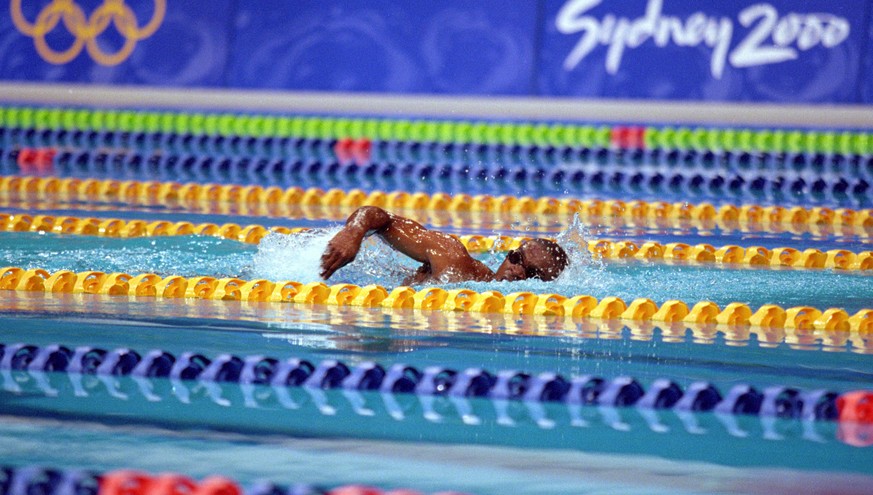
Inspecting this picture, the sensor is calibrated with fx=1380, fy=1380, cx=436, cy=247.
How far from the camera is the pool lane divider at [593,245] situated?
6.72 metres

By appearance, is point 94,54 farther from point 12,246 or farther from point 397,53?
point 12,246

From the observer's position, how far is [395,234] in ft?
18.8

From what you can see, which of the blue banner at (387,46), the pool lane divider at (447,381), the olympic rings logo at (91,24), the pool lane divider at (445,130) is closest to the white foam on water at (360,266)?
the pool lane divider at (447,381)

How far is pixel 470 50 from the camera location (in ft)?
38.4

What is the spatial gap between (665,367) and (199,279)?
2.20m

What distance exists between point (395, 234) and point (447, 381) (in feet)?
5.65

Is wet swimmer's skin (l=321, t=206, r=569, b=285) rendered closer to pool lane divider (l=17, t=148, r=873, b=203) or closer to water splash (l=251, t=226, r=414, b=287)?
water splash (l=251, t=226, r=414, b=287)

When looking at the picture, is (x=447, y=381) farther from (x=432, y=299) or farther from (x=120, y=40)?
(x=120, y=40)

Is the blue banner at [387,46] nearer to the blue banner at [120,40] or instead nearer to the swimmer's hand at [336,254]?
the blue banner at [120,40]

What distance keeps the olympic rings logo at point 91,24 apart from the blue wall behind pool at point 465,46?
0.01m

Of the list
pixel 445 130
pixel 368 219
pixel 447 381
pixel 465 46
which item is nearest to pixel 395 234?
pixel 368 219

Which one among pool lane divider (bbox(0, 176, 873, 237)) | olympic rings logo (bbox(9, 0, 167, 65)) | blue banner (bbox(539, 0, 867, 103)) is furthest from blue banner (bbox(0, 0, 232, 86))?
pool lane divider (bbox(0, 176, 873, 237))

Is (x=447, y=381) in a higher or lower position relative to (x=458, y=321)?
lower

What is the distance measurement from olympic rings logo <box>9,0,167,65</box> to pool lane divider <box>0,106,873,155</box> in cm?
91
